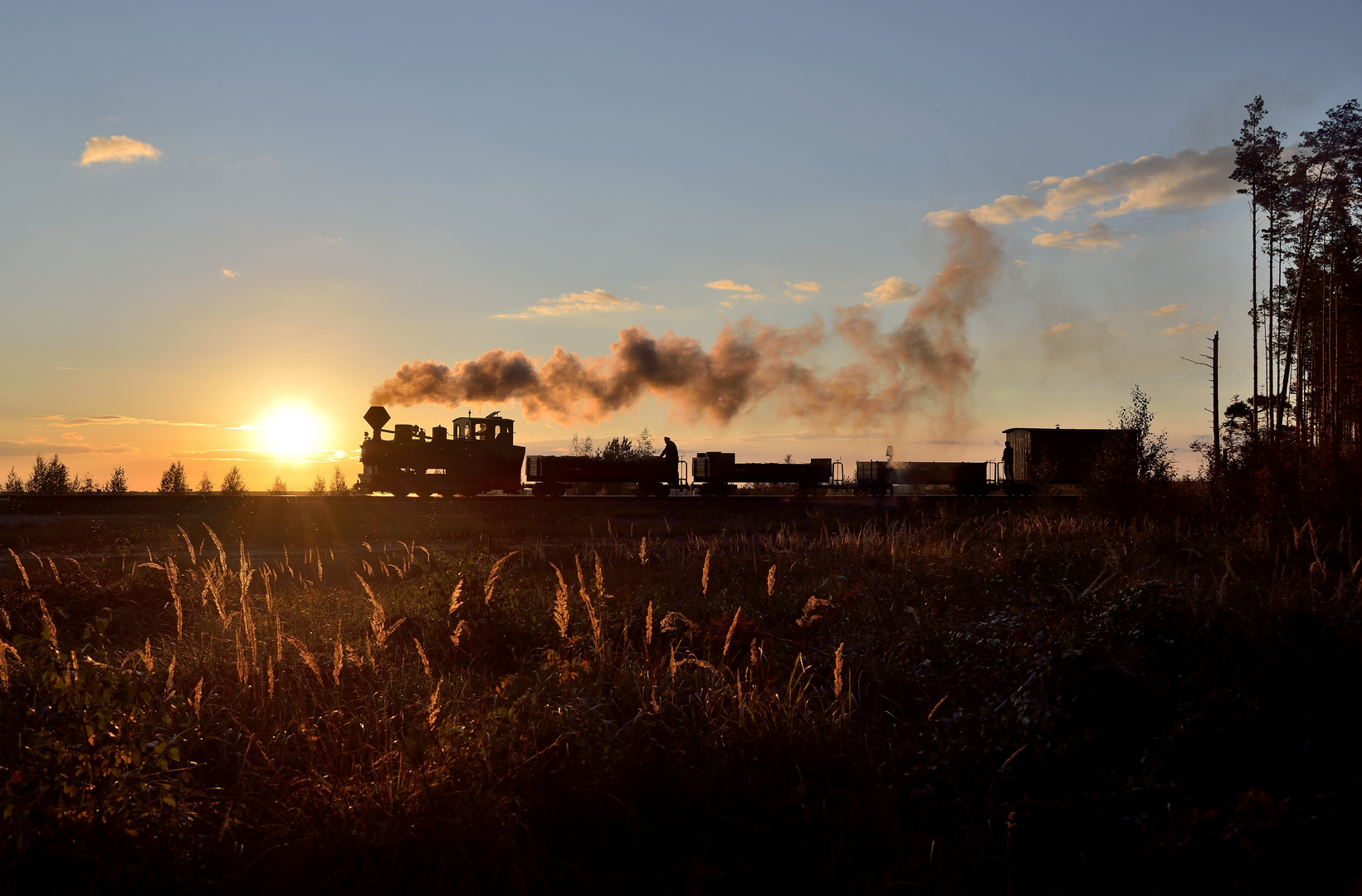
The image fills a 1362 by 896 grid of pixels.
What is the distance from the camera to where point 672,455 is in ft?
109

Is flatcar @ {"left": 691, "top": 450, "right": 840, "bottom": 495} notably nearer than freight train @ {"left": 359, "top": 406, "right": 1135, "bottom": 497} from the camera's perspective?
No

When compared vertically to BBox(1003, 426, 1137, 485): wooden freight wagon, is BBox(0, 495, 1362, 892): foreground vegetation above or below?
below

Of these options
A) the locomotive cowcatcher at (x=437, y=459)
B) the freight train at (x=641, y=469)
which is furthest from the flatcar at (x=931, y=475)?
the locomotive cowcatcher at (x=437, y=459)

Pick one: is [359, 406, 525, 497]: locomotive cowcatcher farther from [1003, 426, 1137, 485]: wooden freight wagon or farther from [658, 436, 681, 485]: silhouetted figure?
[1003, 426, 1137, 485]: wooden freight wagon

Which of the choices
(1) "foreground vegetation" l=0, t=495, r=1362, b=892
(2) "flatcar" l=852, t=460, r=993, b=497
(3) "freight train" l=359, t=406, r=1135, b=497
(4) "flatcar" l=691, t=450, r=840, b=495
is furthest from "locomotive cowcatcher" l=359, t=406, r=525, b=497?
(1) "foreground vegetation" l=0, t=495, r=1362, b=892

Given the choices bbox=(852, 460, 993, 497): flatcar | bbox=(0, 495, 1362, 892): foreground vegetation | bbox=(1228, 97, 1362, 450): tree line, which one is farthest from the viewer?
bbox=(852, 460, 993, 497): flatcar

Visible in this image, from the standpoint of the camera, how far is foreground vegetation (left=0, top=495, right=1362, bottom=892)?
11.4 ft

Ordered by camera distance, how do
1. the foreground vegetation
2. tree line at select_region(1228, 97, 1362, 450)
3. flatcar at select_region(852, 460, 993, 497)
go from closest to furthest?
1. the foreground vegetation
2. tree line at select_region(1228, 97, 1362, 450)
3. flatcar at select_region(852, 460, 993, 497)

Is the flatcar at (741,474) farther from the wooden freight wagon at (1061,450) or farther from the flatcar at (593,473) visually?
the wooden freight wagon at (1061,450)

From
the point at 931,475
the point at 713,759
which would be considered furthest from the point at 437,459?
the point at 713,759

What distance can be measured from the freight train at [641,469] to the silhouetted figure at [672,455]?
0.07m

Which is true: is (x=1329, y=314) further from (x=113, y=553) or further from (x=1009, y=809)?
(x=113, y=553)

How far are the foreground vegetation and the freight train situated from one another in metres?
19.5

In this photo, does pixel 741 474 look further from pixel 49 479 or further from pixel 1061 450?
pixel 49 479
